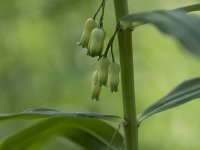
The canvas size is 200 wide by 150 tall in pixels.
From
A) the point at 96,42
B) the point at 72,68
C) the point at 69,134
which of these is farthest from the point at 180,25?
the point at 72,68

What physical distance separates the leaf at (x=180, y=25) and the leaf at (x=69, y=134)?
678mm

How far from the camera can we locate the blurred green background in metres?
4.89

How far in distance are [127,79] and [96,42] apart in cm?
15

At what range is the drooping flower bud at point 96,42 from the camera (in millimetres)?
1471

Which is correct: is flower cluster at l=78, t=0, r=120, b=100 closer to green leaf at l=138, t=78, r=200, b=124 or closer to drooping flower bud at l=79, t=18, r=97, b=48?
drooping flower bud at l=79, t=18, r=97, b=48

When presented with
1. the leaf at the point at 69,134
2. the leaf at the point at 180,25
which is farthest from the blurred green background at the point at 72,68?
the leaf at the point at 180,25

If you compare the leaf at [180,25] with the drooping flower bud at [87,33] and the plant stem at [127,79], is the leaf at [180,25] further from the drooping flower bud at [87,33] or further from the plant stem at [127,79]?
the drooping flower bud at [87,33]

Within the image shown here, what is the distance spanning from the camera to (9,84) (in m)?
5.14

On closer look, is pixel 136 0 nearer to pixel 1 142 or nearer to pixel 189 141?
pixel 189 141

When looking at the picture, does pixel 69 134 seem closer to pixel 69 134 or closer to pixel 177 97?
pixel 69 134

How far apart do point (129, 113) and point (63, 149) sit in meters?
2.60

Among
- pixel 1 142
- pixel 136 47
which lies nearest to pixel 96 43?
pixel 1 142

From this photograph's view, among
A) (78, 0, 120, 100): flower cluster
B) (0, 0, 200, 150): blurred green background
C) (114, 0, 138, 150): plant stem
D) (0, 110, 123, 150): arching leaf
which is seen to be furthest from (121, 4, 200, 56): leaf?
(0, 0, 200, 150): blurred green background

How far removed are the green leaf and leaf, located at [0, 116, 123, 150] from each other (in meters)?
0.25
